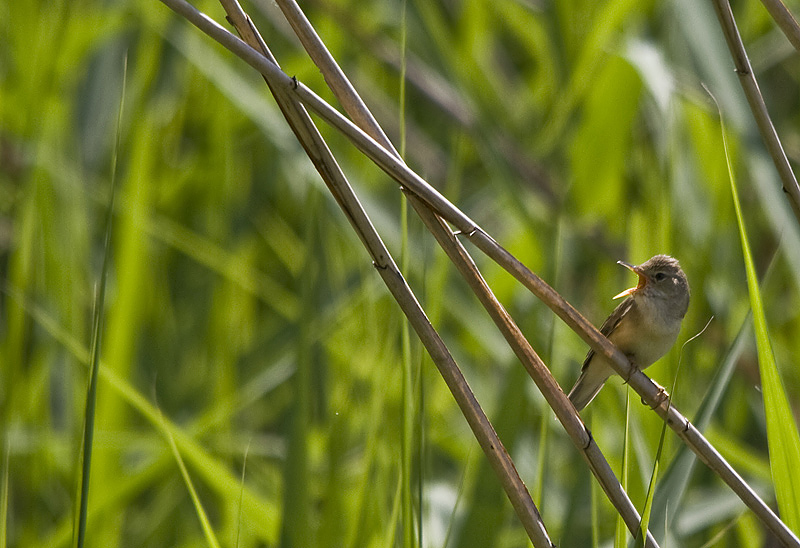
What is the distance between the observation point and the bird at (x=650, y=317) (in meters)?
2.01

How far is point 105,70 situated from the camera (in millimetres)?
3420

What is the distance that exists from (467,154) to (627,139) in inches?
53.1

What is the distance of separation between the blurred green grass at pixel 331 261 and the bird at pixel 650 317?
7 centimetres

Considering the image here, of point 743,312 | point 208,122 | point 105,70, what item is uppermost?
point 105,70

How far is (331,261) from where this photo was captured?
120 inches

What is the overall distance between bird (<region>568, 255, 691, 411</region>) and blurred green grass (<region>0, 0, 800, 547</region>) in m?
0.07

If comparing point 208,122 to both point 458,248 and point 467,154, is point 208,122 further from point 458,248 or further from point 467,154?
point 458,248

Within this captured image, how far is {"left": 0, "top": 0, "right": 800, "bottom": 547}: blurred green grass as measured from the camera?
6.96 feet

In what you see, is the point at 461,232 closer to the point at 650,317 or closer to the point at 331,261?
the point at 650,317

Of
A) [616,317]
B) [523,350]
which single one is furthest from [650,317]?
[523,350]

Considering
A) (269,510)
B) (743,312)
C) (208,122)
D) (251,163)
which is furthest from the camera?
(251,163)

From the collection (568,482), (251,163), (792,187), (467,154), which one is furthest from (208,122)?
(792,187)

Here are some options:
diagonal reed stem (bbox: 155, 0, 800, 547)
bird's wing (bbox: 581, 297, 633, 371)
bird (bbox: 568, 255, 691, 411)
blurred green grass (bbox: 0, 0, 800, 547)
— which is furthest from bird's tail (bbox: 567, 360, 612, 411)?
diagonal reed stem (bbox: 155, 0, 800, 547)

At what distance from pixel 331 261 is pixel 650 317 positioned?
1266 millimetres
